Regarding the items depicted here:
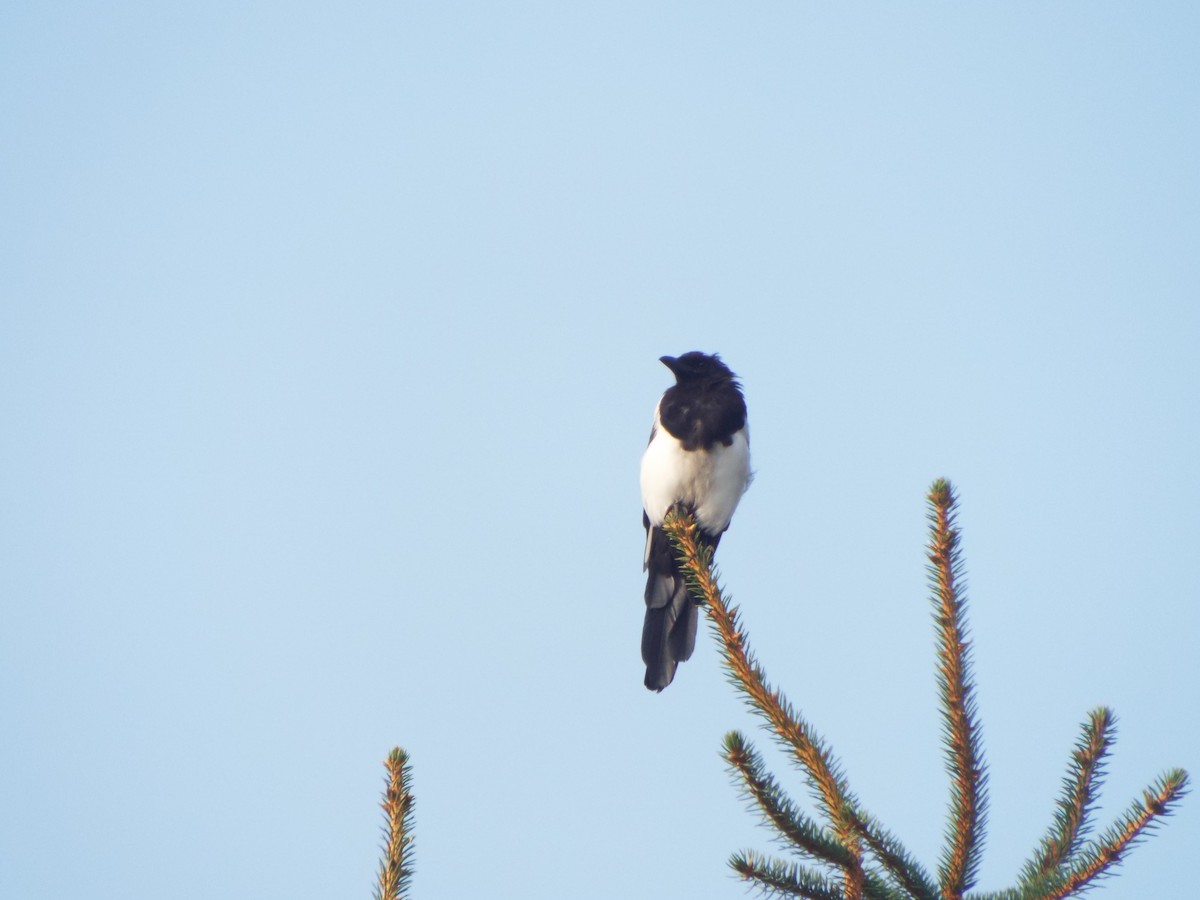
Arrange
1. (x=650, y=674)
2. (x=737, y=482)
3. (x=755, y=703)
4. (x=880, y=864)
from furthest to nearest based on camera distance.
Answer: (x=737, y=482), (x=650, y=674), (x=755, y=703), (x=880, y=864)

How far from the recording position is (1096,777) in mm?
2336

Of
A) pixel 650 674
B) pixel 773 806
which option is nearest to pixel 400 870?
pixel 773 806

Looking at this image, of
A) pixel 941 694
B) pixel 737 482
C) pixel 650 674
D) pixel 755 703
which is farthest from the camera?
pixel 737 482

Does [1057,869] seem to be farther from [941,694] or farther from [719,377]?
[719,377]

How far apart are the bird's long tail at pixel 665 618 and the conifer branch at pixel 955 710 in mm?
3377

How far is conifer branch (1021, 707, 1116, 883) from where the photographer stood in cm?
233

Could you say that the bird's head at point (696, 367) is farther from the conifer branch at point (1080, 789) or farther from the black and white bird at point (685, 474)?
the conifer branch at point (1080, 789)

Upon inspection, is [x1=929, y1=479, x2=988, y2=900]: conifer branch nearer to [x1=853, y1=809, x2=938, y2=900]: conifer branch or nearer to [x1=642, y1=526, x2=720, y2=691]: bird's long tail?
[x1=853, y1=809, x2=938, y2=900]: conifer branch

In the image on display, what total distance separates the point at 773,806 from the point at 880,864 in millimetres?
221

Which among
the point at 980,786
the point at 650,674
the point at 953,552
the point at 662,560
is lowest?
the point at 980,786

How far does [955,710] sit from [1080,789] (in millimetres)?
304

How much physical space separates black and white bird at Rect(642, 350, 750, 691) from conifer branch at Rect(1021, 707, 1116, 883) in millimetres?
3554

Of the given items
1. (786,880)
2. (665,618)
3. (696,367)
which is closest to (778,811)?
(786,880)

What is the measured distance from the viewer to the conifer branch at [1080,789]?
2.33 meters
